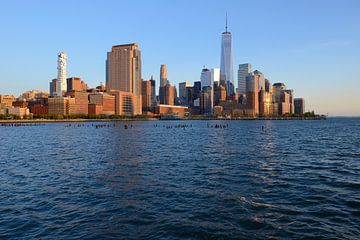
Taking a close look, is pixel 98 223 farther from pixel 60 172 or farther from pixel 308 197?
pixel 60 172

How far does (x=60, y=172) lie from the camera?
3869 centimetres

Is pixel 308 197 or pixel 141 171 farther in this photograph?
pixel 141 171

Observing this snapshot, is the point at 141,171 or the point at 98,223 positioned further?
the point at 141,171

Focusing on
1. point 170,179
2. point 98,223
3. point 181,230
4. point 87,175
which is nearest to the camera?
point 181,230

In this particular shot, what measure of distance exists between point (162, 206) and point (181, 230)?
17.1 feet

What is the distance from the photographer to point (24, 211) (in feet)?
75.8

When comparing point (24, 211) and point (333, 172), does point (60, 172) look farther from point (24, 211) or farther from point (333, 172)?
point (333, 172)

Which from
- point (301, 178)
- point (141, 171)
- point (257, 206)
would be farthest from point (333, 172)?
point (141, 171)

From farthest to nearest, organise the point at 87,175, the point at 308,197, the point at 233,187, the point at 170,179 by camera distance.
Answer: the point at 87,175 → the point at 170,179 → the point at 233,187 → the point at 308,197

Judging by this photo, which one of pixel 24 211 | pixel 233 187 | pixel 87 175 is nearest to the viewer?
pixel 24 211

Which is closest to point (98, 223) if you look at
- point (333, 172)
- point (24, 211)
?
point (24, 211)

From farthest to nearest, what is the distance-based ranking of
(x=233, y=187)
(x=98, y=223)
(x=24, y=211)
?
(x=233, y=187)
(x=24, y=211)
(x=98, y=223)

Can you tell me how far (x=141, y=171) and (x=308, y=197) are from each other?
20.6 m

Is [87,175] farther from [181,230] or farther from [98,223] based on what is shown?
[181,230]
